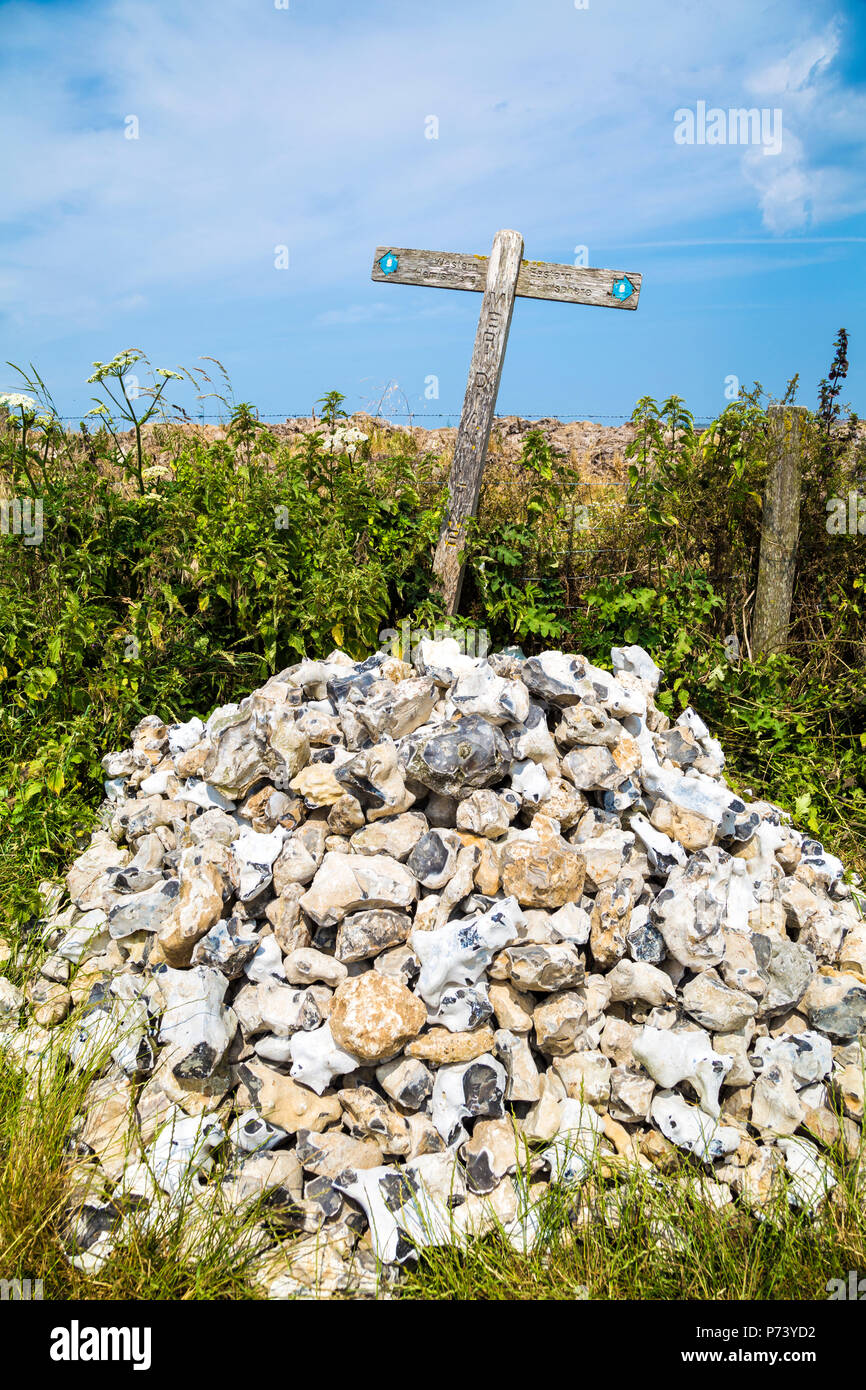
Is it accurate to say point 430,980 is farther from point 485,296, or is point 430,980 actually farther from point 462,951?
point 485,296

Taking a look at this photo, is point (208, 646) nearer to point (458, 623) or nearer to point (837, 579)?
point (458, 623)

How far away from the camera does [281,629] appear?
4.49m

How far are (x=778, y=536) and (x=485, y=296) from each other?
2402mm

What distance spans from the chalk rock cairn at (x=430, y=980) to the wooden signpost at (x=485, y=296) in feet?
5.16

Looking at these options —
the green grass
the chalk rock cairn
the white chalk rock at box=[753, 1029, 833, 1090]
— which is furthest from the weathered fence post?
the green grass

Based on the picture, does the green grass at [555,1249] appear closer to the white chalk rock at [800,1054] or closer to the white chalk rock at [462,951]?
the white chalk rock at [800,1054]

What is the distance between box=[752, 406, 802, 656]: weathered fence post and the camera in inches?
216

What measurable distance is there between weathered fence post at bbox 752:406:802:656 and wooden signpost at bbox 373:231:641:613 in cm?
131

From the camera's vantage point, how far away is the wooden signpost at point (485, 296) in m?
5.06

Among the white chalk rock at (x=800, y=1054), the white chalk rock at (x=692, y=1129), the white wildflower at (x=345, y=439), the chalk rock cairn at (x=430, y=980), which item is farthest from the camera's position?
the white wildflower at (x=345, y=439)

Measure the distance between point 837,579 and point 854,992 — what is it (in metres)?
3.16

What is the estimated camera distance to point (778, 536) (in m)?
5.63

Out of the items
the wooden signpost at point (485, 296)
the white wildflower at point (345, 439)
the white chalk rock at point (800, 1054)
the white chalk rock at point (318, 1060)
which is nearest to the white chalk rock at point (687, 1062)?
the white chalk rock at point (800, 1054)
